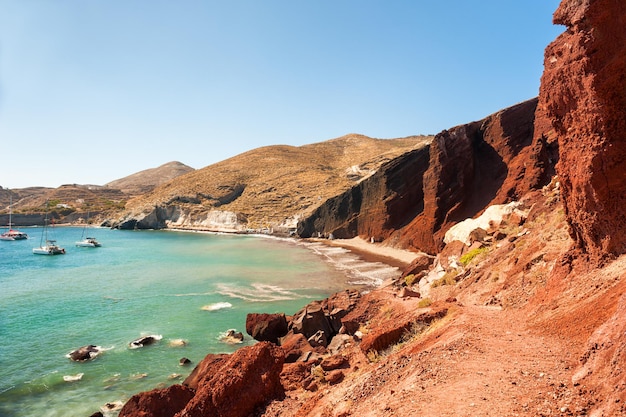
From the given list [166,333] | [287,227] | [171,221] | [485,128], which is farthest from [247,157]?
[166,333]

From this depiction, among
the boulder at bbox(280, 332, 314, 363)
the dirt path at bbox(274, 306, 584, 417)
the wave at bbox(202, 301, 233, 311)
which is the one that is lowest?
the wave at bbox(202, 301, 233, 311)

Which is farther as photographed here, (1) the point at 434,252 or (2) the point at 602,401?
(1) the point at 434,252

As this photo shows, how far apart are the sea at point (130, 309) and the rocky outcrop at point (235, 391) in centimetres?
402

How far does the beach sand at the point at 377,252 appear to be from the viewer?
1519 inches

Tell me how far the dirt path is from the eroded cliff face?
28242mm

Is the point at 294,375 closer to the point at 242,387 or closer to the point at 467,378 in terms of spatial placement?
the point at 242,387

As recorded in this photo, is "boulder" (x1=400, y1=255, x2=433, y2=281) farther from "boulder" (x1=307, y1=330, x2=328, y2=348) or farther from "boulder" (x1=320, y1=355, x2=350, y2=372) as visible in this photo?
"boulder" (x1=320, y1=355, x2=350, y2=372)

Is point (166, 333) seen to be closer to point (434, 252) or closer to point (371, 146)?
point (434, 252)

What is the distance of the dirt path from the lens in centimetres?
502

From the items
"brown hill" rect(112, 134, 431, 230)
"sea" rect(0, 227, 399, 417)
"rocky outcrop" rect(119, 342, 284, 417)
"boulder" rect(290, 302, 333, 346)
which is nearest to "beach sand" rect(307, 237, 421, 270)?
"sea" rect(0, 227, 399, 417)

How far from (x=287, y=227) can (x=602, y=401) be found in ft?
234

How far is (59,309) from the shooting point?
2622 centimetres

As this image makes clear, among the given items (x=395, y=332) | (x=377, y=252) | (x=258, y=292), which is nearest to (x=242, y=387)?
(x=395, y=332)

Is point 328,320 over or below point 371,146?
below
